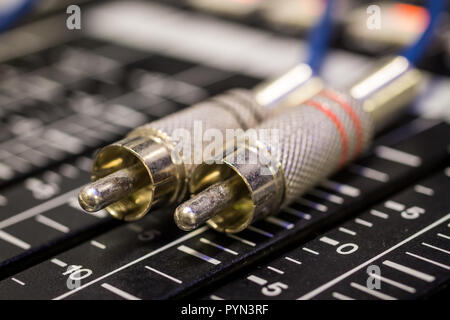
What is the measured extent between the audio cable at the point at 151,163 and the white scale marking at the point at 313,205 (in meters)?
0.11

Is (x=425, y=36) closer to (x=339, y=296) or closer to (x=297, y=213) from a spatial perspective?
(x=297, y=213)

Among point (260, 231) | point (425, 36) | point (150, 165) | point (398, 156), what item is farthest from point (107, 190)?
Answer: point (425, 36)

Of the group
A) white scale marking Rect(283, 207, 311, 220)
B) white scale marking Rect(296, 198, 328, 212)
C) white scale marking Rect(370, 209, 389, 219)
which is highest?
white scale marking Rect(296, 198, 328, 212)

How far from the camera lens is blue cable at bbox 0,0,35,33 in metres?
1.08

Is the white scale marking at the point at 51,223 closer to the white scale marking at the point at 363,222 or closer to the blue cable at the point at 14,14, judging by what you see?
the white scale marking at the point at 363,222

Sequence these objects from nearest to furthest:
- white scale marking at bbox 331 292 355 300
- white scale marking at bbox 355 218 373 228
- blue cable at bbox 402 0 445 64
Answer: white scale marking at bbox 331 292 355 300
white scale marking at bbox 355 218 373 228
blue cable at bbox 402 0 445 64

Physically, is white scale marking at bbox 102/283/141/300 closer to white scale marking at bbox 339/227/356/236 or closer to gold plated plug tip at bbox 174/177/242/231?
gold plated plug tip at bbox 174/177/242/231

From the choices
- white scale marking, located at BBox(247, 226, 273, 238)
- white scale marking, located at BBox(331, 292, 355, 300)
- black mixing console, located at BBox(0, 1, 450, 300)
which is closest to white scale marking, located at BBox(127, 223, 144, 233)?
black mixing console, located at BBox(0, 1, 450, 300)

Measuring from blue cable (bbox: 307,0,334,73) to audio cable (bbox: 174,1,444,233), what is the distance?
5.0 inches

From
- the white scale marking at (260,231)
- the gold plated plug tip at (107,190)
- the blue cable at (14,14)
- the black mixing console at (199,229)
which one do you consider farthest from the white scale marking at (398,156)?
the blue cable at (14,14)

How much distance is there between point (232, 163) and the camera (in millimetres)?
651

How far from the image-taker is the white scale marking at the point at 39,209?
0.73 meters

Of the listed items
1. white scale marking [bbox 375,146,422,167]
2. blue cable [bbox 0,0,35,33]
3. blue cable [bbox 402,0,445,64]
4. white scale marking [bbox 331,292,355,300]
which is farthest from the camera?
blue cable [bbox 0,0,35,33]
